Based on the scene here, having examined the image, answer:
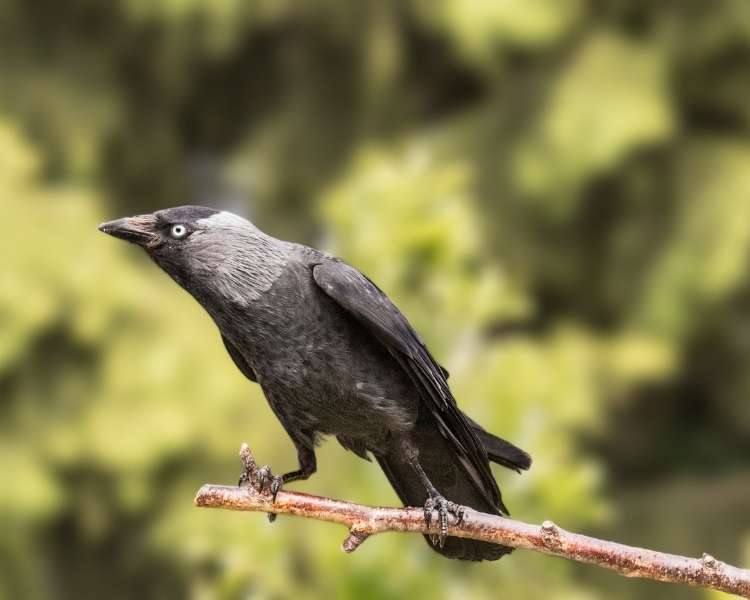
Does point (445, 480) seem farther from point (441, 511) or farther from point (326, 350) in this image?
point (326, 350)

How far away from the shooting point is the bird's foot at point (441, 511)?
2.04 metres

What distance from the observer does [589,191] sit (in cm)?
747

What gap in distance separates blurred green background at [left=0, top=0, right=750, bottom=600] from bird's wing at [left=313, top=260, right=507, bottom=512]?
2.79 meters

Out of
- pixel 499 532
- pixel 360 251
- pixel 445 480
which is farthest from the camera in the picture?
pixel 360 251

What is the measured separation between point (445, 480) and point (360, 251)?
107 inches

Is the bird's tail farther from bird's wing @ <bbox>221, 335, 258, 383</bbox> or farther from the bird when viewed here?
bird's wing @ <bbox>221, 335, 258, 383</bbox>

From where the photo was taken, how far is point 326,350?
2045mm

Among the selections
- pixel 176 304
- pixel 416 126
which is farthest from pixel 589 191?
pixel 176 304

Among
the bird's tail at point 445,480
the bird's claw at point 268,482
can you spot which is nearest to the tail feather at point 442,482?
the bird's tail at point 445,480

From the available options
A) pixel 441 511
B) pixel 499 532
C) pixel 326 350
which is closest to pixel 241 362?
pixel 326 350

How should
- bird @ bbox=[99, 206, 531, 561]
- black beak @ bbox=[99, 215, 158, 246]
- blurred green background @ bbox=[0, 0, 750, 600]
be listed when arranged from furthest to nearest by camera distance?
blurred green background @ bbox=[0, 0, 750, 600] < bird @ bbox=[99, 206, 531, 561] < black beak @ bbox=[99, 215, 158, 246]

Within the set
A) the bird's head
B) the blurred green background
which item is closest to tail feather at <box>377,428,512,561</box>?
the bird's head

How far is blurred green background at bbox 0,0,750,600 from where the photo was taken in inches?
237

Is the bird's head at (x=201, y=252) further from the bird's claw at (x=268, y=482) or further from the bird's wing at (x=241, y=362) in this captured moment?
the bird's claw at (x=268, y=482)
